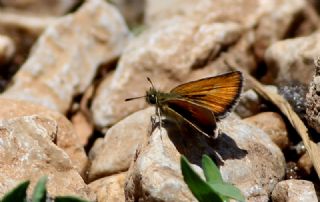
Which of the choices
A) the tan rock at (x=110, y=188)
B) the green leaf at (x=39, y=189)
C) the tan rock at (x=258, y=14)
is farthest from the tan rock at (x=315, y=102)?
the tan rock at (x=258, y=14)

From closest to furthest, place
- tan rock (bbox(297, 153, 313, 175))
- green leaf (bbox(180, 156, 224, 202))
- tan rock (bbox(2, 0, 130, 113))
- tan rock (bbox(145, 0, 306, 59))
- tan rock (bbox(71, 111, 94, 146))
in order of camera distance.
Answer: green leaf (bbox(180, 156, 224, 202)), tan rock (bbox(297, 153, 313, 175)), tan rock (bbox(71, 111, 94, 146)), tan rock (bbox(2, 0, 130, 113)), tan rock (bbox(145, 0, 306, 59))

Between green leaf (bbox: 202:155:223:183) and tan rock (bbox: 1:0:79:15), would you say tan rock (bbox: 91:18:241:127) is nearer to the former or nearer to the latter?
green leaf (bbox: 202:155:223:183)

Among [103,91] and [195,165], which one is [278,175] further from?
[103,91]

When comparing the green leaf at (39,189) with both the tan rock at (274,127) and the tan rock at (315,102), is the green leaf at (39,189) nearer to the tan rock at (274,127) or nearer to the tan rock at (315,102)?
the tan rock at (315,102)

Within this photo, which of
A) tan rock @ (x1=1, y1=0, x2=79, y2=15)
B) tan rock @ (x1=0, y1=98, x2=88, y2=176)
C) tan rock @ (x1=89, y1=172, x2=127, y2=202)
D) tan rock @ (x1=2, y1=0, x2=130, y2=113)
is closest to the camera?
tan rock @ (x1=89, y1=172, x2=127, y2=202)

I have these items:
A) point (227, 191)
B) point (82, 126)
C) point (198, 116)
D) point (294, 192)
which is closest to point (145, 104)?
point (82, 126)

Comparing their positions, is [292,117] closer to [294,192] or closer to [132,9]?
[294,192]

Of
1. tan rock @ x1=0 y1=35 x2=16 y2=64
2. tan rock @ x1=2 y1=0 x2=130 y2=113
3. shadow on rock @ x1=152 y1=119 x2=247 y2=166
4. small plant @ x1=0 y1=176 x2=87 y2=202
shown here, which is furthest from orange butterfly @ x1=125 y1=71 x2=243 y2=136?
tan rock @ x1=0 y1=35 x2=16 y2=64
